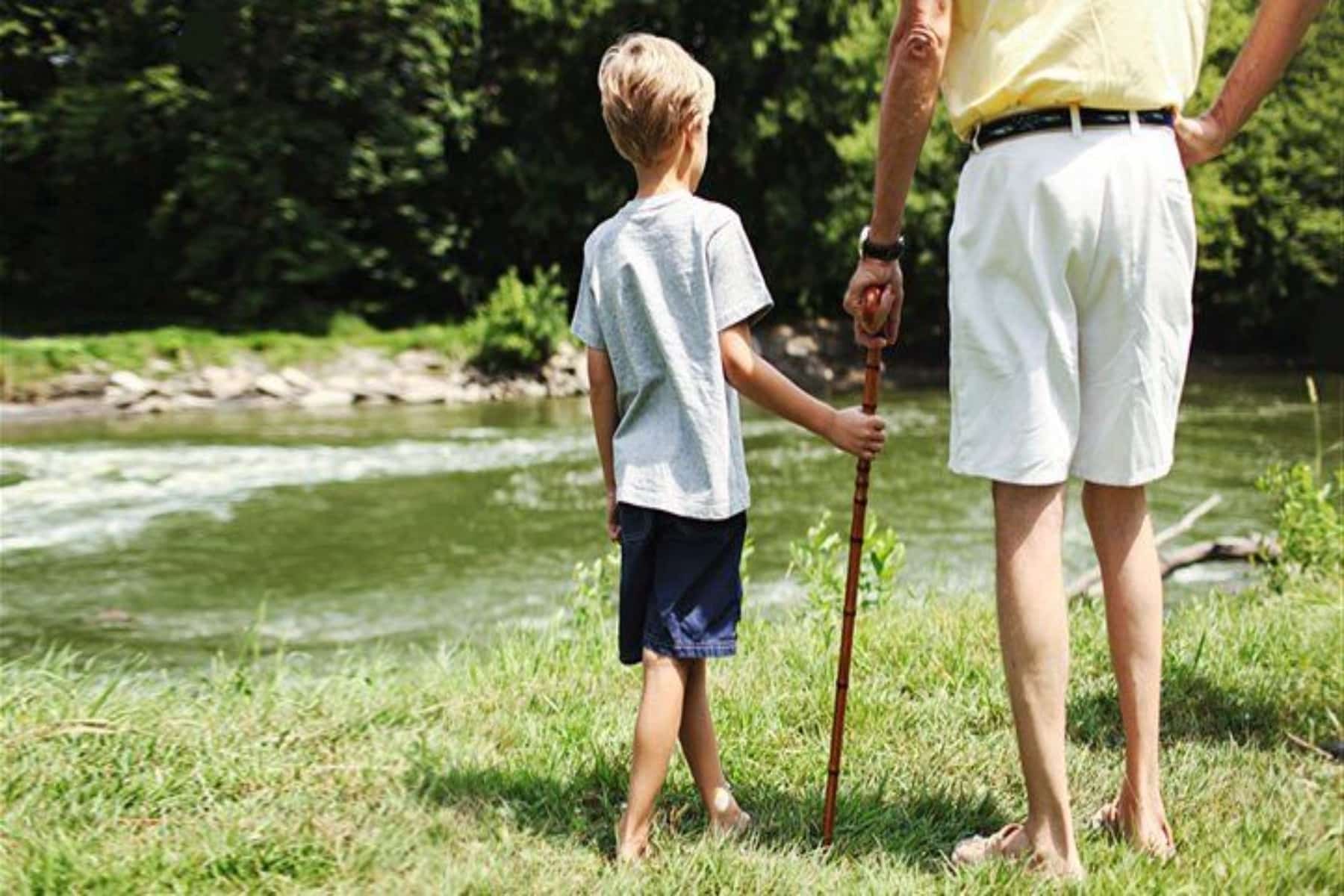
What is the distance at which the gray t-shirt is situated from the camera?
2711 millimetres

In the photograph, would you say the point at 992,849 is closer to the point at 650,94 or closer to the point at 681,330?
the point at 681,330

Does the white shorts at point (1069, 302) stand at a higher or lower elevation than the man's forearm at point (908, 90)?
lower

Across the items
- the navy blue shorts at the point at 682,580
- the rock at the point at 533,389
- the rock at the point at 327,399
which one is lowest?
the rock at the point at 533,389

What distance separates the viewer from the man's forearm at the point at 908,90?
2.42 metres

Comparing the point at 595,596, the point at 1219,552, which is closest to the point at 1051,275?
the point at 595,596

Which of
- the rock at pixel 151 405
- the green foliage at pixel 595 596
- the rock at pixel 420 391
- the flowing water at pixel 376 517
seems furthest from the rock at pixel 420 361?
the green foliage at pixel 595 596

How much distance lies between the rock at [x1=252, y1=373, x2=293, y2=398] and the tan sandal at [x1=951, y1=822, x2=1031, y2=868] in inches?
735

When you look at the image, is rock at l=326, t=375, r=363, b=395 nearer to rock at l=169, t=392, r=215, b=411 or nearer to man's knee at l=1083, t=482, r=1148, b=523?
rock at l=169, t=392, r=215, b=411

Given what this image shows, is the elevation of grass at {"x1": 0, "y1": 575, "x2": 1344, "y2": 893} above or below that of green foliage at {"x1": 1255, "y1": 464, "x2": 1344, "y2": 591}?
above

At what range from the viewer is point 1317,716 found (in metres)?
3.22

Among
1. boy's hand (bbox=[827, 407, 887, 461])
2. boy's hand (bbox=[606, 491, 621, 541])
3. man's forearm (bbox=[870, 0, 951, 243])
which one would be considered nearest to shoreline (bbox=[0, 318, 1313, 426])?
boy's hand (bbox=[606, 491, 621, 541])

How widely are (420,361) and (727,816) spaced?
2009 cm

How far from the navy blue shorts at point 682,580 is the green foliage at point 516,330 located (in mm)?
19750

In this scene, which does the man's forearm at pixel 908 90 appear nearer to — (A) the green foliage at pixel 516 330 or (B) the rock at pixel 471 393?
(B) the rock at pixel 471 393
